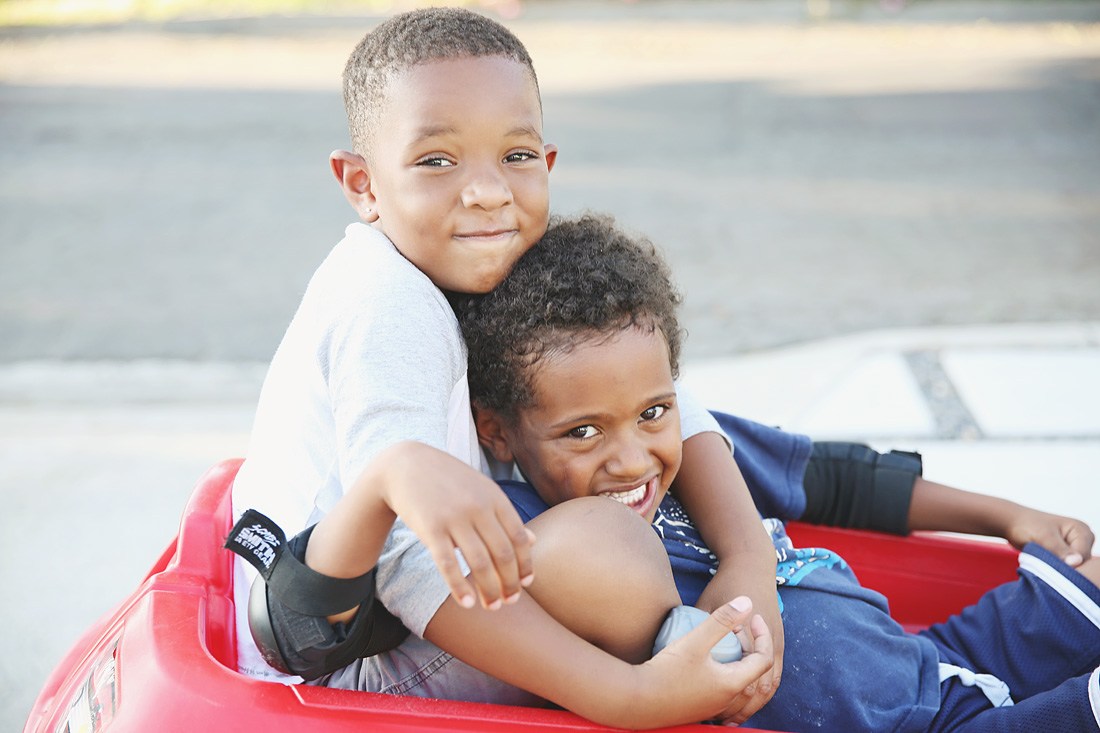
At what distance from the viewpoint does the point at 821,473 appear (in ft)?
6.43

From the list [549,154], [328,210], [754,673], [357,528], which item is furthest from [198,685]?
[328,210]

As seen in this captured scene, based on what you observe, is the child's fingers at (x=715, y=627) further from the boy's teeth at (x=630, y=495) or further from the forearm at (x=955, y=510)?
the forearm at (x=955, y=510)

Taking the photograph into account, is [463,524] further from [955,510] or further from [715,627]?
[955,510]

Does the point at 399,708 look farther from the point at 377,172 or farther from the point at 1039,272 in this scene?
the point at 1039,272

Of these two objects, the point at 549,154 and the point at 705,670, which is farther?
the point at 549,154

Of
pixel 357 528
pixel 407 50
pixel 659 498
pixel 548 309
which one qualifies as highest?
pixel 407 50

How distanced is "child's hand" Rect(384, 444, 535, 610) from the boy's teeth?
0.40 metres

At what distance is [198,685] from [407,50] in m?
0.81

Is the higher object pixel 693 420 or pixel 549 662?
pixel 693 420

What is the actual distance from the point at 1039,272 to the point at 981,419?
57.3 inches

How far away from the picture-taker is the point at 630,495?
1.52 m

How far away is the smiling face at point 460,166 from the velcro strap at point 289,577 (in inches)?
16.3

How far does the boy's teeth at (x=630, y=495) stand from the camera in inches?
59.5

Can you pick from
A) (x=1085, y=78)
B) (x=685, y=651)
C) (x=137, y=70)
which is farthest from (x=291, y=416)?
(x=137, y=70)
